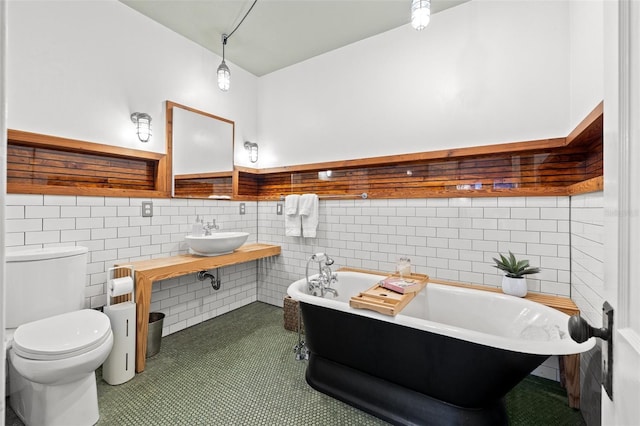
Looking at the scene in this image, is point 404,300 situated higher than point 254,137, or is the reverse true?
point 254,137

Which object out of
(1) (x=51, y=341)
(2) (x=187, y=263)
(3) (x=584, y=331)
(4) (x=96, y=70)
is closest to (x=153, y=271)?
(2) (x=187, y=263)

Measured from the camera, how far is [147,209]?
2666 mm

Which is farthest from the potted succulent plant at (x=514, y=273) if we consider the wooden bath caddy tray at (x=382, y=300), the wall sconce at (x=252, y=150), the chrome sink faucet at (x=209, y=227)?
the wall sconce at (x=252, y=150)

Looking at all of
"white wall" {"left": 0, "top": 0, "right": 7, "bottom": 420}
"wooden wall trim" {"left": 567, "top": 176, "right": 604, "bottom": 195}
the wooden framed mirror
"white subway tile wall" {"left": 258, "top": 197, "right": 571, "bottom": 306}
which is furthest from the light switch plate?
"wooden wall trim" {"left": 567, "top": 176, "right": 604, "bottom": 195}

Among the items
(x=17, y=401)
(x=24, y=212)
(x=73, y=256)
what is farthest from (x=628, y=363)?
(x=24, y=212)

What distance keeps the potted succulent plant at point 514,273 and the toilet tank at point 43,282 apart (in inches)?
118

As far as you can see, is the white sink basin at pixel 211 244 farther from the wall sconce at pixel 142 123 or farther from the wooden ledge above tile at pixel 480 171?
the wall sconce at pixel 142 123

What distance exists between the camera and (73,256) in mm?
2006

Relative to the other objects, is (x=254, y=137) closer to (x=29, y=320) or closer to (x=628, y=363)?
(x=29, y=320)

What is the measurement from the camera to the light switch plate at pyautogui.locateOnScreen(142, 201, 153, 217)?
8.66ft

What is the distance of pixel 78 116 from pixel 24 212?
0.81 metres

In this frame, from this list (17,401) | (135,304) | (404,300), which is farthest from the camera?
(135,304)

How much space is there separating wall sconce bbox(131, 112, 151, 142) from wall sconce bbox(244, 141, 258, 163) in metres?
1.20

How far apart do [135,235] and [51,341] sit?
1.14 m
